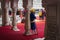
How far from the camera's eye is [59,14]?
4.79 metres

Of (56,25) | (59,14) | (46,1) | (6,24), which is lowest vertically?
(6,24)

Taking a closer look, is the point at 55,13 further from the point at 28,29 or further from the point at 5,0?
the point at 5,0

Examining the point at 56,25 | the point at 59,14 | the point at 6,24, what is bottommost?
the point at 6,24

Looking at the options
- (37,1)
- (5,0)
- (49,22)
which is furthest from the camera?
(37,1)

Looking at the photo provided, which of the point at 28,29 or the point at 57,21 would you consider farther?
the point at 28,29

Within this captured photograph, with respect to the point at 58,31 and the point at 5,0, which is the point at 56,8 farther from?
the point at 5,0

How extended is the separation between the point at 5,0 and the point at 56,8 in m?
12.0

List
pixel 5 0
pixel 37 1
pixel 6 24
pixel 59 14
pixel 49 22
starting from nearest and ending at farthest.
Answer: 1. pixel 59 14
2. pixel 49 22
3. pixel 5 0
4. pixel 6 24
5. pixel 37 1

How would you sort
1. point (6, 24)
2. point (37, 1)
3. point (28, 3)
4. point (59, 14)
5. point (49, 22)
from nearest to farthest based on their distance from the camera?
point (59, 14)
point (49, 22)
point (28, 3)
point (6, 24)
point (37, 1)

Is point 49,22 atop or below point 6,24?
atop

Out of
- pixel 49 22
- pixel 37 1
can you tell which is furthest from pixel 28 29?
pixel 37 1

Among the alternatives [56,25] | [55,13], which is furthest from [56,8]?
[56,25]

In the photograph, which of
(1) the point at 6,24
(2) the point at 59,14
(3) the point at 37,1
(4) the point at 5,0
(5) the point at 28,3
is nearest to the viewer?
(2) the point at 59,14

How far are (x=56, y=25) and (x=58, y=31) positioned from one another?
0.60 ft
